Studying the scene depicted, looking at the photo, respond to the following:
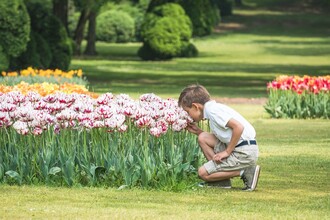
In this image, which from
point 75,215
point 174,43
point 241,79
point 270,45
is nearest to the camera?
point 75,215

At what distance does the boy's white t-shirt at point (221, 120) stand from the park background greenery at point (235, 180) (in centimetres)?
55

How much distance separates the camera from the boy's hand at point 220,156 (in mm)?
11523

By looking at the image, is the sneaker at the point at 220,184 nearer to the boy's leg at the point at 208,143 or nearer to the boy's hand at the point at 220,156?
the boy's leg at the point at 208,143

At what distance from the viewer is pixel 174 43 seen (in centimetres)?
5162

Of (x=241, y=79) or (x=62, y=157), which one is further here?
(x=241, y=79)

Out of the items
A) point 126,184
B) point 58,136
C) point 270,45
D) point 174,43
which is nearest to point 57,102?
point 58,136

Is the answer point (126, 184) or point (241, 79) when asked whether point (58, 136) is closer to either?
point (126, 184)

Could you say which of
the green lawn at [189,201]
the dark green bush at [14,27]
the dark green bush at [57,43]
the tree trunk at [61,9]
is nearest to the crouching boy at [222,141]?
the green lawn at [189,201]

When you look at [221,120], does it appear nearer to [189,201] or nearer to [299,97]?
[189,201]

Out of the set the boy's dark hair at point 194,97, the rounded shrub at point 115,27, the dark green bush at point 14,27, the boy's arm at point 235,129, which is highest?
the boy's dark hair at point 194,97

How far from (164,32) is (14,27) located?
18.9 meters

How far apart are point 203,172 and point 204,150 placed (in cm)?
23

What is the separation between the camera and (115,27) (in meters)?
66.9

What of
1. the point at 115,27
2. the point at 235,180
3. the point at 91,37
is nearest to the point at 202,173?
the point at 235,180
